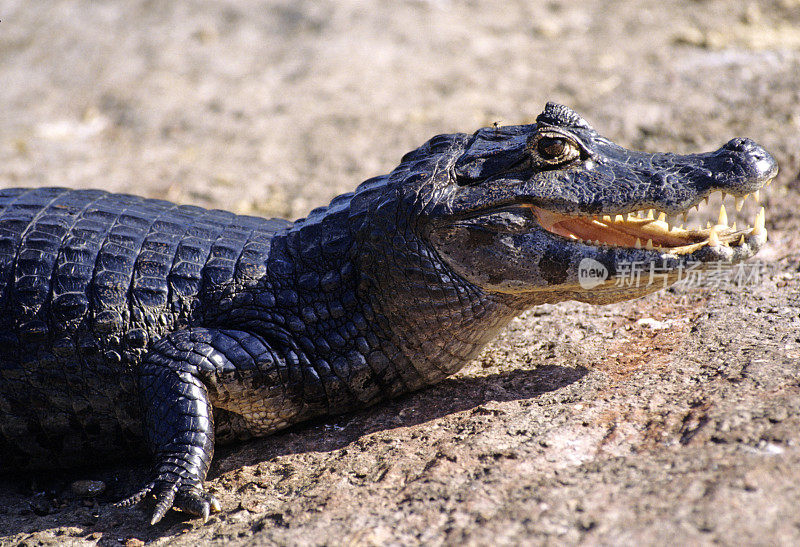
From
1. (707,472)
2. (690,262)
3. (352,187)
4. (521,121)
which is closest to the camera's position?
(707,472)

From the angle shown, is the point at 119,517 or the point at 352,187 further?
the point at 352,187

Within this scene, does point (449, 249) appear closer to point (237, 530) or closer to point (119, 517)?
point (237, 530)

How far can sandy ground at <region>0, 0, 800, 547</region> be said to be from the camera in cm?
291

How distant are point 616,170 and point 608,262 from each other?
0.46 meters

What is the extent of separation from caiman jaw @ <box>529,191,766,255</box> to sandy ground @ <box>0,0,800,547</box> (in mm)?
630

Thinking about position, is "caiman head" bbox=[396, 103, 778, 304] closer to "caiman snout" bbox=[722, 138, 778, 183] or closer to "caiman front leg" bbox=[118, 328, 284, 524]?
"caiman snout" bbox=[722, 138, 778, 183]

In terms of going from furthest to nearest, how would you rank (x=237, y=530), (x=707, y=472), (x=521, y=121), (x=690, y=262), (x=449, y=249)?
(x=521, y=121) → (x=449, y=249) → (x=690, y=262) → (x=237, y=530) → (x=707, y=472)

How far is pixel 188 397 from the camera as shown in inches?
142

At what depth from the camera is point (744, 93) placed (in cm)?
665

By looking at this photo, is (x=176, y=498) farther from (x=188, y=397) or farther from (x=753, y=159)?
(x=753, y=159)

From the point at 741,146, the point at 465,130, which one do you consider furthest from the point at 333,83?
the point at 741,146

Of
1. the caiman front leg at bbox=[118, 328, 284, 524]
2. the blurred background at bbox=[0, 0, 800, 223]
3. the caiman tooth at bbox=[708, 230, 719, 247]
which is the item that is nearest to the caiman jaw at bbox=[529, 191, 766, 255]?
the caiman tooth at bbox=[708, 230, 719, 247]

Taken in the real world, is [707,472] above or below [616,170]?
below

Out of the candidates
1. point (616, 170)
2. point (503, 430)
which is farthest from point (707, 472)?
point (616, 170)
